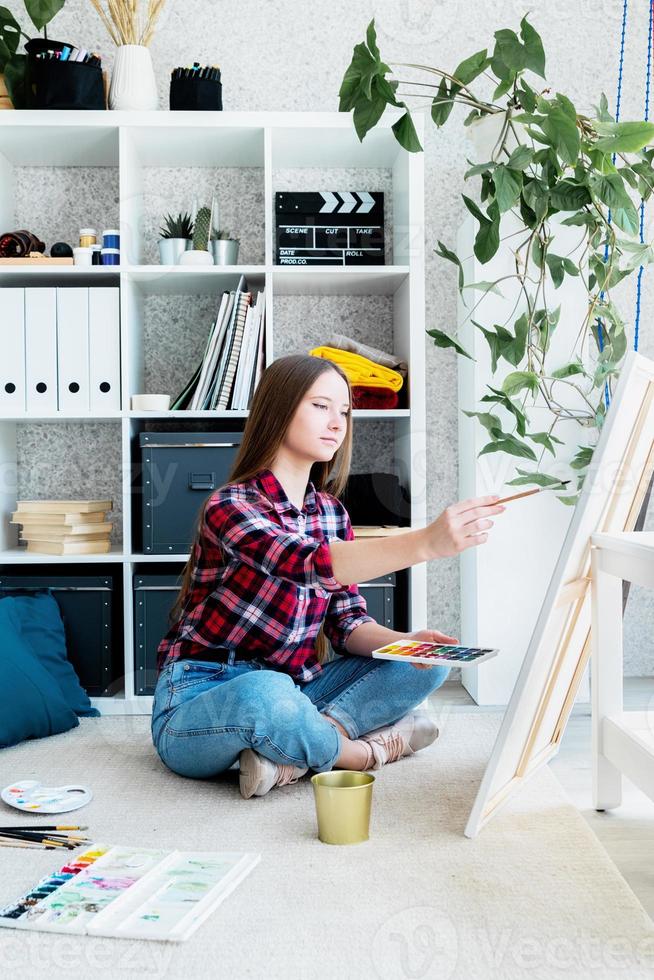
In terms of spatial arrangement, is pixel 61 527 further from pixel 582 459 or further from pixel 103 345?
pixel 582 459

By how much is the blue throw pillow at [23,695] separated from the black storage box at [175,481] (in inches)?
15.5

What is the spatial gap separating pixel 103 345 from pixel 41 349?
159mm

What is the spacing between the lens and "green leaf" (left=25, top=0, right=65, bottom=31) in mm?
2223

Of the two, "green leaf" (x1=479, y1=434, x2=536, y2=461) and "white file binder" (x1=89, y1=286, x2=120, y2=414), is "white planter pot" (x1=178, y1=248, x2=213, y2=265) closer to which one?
"white file binder" (x1=89, y1=286, x2=120, y2=414)

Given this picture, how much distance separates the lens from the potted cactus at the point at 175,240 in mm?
2414

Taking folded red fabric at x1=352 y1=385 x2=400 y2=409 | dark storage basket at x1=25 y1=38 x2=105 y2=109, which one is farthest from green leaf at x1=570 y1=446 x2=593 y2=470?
dark storage basket at x1=25 y1=38 x2=105 y2=109

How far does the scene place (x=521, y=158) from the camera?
1.98 meters

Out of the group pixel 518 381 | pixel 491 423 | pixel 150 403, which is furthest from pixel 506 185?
pixel 150 403

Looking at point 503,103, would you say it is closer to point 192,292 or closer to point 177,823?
point 192,292

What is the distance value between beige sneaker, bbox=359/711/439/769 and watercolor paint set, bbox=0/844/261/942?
1.59 ft

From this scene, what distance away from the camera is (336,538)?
186 cm

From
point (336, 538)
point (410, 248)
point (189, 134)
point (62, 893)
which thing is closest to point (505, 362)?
point (410, 248)

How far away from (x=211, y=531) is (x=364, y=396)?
32.8 inches

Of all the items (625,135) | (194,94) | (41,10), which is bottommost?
(625,135)
